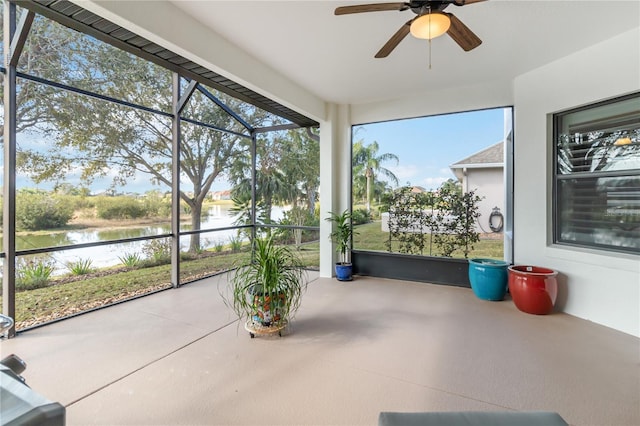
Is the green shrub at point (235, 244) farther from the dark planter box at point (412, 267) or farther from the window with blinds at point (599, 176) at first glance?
the window with blinds at point (599, 176)

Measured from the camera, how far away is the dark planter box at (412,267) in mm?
4656

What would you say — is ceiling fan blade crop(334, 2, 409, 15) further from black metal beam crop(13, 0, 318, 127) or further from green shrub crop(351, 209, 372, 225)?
green shrub crop(351, 209, 372, 225)

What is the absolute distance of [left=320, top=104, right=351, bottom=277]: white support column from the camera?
522 cm

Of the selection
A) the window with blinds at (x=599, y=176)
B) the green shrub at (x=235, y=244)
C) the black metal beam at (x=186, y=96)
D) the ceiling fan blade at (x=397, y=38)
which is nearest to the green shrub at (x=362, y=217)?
the green shrub at (x=235, y=244)

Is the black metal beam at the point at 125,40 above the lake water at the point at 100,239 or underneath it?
above

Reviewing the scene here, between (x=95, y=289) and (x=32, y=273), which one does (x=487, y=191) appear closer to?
(x=95, y=289)

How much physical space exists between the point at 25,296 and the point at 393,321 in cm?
424

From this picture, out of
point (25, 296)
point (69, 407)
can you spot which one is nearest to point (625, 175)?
point (69, 407)

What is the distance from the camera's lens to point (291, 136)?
580 cm

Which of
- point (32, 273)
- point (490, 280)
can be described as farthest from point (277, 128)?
point (490, 280)

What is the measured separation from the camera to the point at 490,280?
3904 mm

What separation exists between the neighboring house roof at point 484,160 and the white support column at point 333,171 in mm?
1826

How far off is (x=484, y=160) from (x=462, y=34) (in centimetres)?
270

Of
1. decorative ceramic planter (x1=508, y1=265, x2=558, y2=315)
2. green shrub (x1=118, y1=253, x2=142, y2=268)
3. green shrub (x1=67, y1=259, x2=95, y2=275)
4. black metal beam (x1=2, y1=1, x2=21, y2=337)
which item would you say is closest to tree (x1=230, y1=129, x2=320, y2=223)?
green shrub (x1=118, y1=253, x2=142, y2=268)
